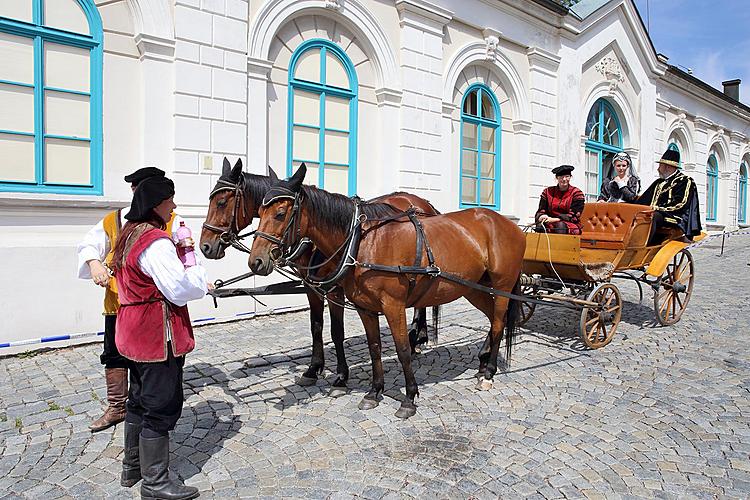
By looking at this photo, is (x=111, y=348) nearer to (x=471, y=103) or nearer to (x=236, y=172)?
(x=236, y=172)

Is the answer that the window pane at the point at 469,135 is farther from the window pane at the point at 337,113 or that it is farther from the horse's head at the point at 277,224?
the horse's head at the point at 277,224

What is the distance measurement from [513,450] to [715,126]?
2050 centimetres

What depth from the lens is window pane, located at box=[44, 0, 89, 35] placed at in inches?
222

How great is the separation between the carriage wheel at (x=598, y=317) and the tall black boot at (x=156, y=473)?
4227mm

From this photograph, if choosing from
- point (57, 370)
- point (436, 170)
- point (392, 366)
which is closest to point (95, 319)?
point (57, 370)

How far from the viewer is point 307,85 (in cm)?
777

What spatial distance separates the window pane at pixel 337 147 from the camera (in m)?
8.18

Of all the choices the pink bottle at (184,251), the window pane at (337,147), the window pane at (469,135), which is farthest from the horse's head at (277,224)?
the window pane at (469,135)

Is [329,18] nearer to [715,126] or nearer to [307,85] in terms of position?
[307,85]

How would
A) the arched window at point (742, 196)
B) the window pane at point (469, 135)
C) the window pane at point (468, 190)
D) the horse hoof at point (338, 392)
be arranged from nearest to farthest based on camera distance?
the horse hoof at point (338, 392) → the window pane at point (469, 135) → the window pane at point (468, 190) → the arched window at point (742, 196)

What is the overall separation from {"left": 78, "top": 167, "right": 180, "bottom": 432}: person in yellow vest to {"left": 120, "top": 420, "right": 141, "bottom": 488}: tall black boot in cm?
Answer: 66

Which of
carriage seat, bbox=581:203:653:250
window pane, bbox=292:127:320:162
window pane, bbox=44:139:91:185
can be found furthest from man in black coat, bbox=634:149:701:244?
window pane, bbox=44:139:91:185

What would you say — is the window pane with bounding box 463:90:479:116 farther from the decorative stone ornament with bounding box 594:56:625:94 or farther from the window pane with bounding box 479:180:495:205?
the decorative stone ornament with bounding box 594:56:625:94

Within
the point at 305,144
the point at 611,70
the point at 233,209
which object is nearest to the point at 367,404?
the point at 233,209
